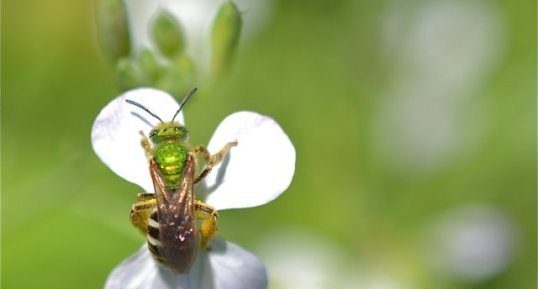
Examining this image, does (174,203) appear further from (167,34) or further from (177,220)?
(167,34)

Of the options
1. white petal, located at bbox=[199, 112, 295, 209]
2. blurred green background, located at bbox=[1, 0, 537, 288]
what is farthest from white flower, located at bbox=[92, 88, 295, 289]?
blurred green background, located at bbox=[1, 0, 537, 288]

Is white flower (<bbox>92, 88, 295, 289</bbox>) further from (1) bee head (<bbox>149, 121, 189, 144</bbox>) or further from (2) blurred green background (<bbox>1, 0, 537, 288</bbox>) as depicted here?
(2) blurred green background (<bbox>1, 0, 537, 288</bbox>)

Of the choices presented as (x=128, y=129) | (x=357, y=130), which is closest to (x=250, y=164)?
(x=128, y=129)

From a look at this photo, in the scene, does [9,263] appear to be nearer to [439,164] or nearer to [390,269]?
[390,269]

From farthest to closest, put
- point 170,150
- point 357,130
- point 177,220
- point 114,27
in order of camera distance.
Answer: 1. point 357,130
2. point 114,27
3. point 170,150
4. point 177,220

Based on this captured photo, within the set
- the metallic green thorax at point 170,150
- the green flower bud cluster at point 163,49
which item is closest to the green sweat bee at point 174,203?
the metallic green thorax at point 170,150

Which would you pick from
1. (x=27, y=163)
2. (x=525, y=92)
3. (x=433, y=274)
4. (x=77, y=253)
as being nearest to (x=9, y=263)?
(x=77, y=253)

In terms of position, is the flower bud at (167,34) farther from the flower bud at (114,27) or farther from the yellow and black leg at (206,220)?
the yellow and black leg at (206,220)
